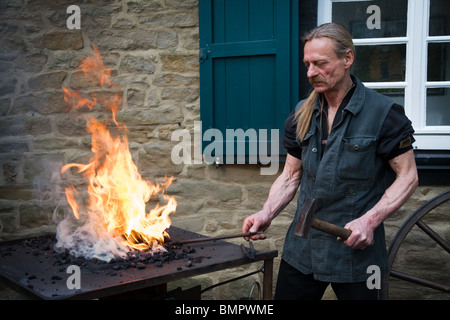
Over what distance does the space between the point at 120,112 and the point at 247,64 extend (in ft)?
4.02

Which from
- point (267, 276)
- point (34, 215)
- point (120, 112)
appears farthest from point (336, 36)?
point (34, 215)

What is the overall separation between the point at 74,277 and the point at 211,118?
2320 mm

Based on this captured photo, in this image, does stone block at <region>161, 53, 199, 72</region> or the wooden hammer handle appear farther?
stone block at <region>161, 53, 199, 72</region>

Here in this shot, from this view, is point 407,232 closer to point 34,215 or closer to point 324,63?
point 324,63

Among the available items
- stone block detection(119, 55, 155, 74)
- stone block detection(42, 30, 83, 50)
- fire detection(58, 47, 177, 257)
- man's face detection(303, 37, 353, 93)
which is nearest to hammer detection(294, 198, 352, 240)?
man's face detection(303, 37, 353, 93)

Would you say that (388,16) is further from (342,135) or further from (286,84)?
(342,135)

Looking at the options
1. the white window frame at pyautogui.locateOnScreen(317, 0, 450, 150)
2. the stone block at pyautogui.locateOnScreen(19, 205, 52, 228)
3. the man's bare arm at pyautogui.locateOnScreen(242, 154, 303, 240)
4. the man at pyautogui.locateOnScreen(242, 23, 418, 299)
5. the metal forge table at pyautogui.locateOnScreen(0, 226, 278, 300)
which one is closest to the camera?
the metal forge table at pyautogui.locateOnScreen(0, 226, 278, 300)

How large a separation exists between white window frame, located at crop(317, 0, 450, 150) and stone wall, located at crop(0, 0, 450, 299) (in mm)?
762

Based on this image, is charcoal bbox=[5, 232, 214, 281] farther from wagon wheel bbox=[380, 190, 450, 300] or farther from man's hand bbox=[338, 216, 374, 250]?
wagon wheel bbox=[380, 190, 450, 300]

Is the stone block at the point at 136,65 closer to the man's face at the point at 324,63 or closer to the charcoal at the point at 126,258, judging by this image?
the charcoal at the point at 126,258

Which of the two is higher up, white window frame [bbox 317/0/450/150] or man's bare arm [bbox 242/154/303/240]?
white window frame [bbox 317/0/450/150]

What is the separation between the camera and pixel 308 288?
107 inches

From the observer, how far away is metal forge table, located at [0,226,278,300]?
2.18 meters
